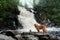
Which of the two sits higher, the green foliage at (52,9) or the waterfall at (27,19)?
the green foliage at (52,9)

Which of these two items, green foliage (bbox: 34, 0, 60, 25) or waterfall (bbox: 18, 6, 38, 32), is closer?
waterfall (bbox: 18, 6, 38, 32)

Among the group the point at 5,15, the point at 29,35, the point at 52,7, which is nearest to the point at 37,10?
the point at 52,7

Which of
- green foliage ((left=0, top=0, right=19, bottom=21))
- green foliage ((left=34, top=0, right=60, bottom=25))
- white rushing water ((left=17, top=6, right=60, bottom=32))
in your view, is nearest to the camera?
Result: green foliage ((left=0, top=0, right=19, bottom=21))

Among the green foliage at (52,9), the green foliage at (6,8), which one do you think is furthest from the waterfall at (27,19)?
the green foliage at (52,9)

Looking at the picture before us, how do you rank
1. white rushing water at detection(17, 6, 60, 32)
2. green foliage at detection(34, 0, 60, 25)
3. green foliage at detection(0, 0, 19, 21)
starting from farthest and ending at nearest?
1. green foliage at detection(34, 0, 60, 25)
2. white rushing water at detection(17, 6, 60, 32)
3. green foliage at detection(0, 0, 19, 21)

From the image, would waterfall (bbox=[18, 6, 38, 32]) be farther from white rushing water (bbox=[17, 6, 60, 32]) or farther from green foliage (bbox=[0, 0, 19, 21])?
green foliage (bbox=[0, 0, 19, 21])

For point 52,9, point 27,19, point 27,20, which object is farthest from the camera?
point 52,9

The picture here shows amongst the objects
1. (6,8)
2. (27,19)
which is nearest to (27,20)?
(27,19)

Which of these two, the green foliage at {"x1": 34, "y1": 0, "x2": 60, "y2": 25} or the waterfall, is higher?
the green foliage at {"x1": 34, "y1": 0, "x2": 60, "y2": 25}

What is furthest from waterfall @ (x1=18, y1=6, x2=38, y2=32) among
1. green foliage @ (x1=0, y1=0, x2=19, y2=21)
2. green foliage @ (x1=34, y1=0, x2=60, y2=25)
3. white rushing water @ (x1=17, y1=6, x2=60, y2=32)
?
green foliage @ (x1=34, y1=0, x2=60, y2=25)

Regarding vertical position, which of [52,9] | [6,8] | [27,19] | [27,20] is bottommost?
[27,20]

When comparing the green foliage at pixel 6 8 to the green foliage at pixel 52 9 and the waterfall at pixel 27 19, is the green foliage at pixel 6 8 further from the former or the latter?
the green foliage at pixel 52 9

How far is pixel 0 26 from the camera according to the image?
19.0m

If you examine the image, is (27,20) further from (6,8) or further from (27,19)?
(6,8)
